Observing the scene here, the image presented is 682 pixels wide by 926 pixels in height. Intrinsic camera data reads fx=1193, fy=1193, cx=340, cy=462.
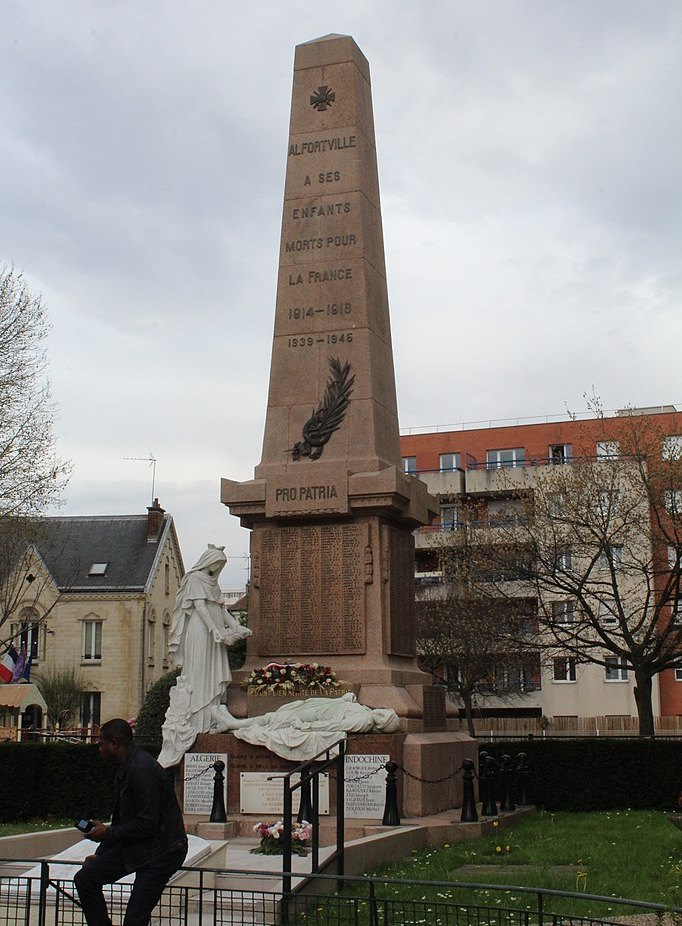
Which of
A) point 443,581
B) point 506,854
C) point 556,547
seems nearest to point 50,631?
point 443,581

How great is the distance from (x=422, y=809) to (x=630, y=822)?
3906 millimetres

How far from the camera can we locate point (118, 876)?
6.90m

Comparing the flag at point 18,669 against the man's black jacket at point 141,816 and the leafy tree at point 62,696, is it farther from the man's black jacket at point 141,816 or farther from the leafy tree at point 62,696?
the man's black jacket at point 141,816

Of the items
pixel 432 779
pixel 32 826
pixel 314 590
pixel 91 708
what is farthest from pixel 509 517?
pixel 91 708

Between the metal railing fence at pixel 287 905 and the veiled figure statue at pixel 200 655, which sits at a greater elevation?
the veiled figure statue at pixel 200 655

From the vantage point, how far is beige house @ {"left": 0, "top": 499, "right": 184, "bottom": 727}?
51.8 meters

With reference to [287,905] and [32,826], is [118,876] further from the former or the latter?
[32,826]

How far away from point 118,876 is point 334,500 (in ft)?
30.6

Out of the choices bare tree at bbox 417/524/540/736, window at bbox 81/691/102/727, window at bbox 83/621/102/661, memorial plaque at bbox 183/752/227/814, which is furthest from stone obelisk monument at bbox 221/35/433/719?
window at bbox 83/621/102/661

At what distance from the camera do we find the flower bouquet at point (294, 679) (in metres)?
15.2

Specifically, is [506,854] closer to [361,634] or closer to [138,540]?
[361,634]

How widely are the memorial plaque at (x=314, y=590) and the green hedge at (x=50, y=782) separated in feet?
13.9

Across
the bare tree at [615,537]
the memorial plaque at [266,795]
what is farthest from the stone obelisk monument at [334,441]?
the bare tree at [615,537]

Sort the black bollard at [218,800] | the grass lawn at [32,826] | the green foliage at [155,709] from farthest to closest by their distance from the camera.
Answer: the green foliage at [155,709]
the grass lawn at [32,826]
the black bollard at [218,800]
